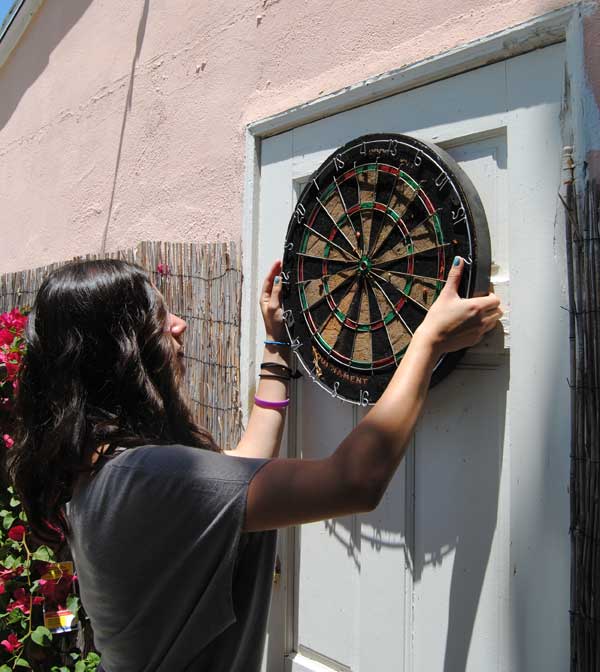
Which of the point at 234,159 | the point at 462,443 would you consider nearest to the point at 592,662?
the point at 462,443

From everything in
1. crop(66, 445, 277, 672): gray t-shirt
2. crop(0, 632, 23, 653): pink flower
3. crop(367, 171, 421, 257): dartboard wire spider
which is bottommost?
crop(0, 632, 23, 653): pink flower

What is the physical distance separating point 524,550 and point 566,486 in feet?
0.59

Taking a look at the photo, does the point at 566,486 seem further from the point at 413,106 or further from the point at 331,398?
the point at 413,106

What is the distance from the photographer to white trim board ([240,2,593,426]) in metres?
1.45

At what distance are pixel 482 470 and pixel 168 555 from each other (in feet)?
2.60

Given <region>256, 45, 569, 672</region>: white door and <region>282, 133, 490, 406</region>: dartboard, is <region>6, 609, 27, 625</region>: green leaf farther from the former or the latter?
<region>282, 133, 490, 406</region>: dartboard

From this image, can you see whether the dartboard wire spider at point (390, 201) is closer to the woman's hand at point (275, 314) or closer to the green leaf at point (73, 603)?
the woman's hand at point (275, 314)

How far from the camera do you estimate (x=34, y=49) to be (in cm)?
387

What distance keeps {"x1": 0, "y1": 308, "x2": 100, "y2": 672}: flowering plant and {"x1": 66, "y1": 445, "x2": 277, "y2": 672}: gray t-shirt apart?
1.45m

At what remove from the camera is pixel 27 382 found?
54.0 inches

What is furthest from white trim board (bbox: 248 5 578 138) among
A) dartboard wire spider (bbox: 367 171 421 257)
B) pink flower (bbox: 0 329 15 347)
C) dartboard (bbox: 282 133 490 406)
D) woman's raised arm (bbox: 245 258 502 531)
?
pink flower (bbox: 0 329 15 347)

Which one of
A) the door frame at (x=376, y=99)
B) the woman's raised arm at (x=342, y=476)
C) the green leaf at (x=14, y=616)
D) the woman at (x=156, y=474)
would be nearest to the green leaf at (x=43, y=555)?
→ the green leaf at (x=14, y=616)

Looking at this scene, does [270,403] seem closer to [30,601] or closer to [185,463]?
[185,463]

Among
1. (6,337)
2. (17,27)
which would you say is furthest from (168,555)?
(17,27)
